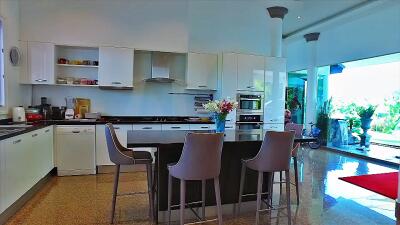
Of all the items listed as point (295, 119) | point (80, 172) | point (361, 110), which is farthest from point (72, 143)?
point (295, 119)

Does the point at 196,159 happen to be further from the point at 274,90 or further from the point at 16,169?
the point at 274,90

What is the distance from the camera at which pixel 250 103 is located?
5996 mm

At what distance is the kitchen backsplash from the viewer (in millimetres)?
5383

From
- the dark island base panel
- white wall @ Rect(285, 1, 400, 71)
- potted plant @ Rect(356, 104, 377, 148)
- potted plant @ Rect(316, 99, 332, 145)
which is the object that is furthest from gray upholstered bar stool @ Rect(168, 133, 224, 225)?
potted plant @ Rect(316, 99, 332, 145)

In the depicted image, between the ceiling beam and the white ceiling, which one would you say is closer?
the ceiling beam

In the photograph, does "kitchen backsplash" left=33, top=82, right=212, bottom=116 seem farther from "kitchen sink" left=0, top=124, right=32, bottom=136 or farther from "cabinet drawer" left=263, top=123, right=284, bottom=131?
"kitchen sink" left=0, top=124, right=32, bottom=136

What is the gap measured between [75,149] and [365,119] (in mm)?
6733

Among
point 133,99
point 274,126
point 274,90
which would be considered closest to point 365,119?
point 274,126

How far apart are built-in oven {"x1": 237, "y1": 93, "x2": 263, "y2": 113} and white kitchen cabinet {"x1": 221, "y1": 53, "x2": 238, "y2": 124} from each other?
184mm

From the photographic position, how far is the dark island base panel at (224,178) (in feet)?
10.0

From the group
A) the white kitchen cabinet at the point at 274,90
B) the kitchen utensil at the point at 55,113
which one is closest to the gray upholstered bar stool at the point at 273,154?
the white kitchen cabinet at the point at 274,90

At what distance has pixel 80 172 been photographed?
4.86 m

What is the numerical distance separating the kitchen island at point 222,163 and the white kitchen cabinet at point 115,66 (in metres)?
2.29

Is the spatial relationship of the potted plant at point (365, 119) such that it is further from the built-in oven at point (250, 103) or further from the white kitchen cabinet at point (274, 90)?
the built-in oven at point (250, 103)
